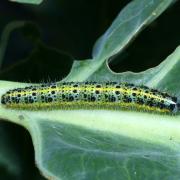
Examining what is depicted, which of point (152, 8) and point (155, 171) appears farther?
point (152, 8)

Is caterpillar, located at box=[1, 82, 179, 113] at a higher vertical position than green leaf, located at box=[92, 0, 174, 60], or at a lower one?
lower

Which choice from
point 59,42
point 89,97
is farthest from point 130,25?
point 59,42

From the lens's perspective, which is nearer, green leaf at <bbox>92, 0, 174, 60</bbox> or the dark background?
green leaf at <bbox>92, 0, 174, 60</bbox>

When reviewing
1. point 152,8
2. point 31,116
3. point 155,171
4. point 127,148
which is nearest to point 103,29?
point 152,8

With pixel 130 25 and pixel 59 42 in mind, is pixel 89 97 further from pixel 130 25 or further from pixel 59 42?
pixel 59 42

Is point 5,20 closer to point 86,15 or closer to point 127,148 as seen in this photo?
point 86,15
